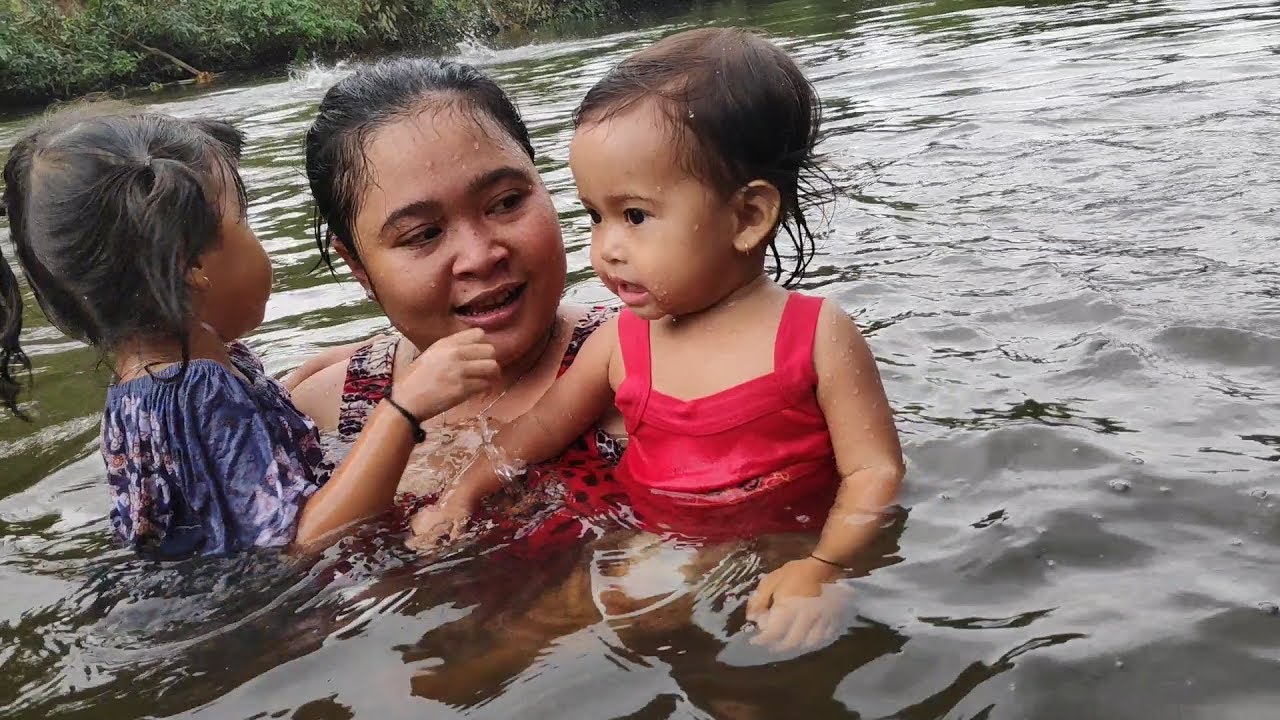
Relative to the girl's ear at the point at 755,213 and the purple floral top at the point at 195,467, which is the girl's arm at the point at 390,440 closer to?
the purple floral top at the point at 195,467

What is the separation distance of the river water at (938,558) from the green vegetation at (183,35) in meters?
16.1

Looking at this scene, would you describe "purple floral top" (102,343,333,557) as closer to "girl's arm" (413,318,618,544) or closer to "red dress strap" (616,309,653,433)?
"girl's arm" (413,318,618,544)

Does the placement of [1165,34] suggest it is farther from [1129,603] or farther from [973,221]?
[1129,603]

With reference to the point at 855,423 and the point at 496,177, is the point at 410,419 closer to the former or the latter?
the point at 496,177

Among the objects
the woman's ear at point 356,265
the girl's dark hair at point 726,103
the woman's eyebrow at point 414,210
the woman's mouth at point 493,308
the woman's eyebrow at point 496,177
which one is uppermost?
the girl's dark hair at point 726,103

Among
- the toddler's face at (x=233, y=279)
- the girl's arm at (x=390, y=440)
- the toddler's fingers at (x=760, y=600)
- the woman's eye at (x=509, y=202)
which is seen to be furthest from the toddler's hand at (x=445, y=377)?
the toddler's fingers at (x=760, y=600)

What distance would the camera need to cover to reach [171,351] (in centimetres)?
308

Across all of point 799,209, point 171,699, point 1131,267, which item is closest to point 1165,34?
Result: point 1131,267

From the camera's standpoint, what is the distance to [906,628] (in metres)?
2.19

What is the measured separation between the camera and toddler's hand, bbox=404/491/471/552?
295 centimetres

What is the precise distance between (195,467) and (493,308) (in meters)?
0.88

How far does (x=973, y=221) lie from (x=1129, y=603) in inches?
128

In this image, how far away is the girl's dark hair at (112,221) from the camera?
2920mm

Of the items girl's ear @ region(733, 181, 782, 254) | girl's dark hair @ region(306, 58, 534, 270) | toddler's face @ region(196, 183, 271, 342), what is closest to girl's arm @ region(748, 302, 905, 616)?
girl's ear @ region(733, 181, 782, 254)
